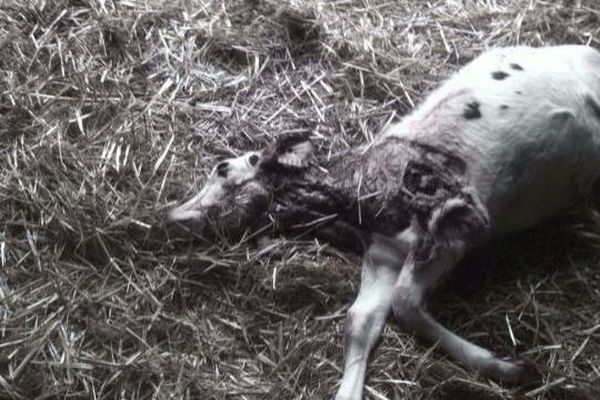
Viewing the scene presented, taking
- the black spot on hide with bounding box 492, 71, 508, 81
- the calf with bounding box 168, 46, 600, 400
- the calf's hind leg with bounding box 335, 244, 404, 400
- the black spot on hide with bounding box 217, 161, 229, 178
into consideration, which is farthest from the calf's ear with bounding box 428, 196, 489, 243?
the black spot on hide with bounding box 217, 161, 229, 178

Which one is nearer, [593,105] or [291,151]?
[593,105]

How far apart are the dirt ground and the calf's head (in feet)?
0.27

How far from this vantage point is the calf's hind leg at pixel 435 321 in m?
2.68

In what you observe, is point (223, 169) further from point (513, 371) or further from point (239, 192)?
point (513, 371)

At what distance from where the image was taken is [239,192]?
10.2ft

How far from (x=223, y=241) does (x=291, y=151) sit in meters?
0.47

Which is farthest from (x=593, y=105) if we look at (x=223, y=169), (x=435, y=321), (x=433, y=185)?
(x=223, y=169)

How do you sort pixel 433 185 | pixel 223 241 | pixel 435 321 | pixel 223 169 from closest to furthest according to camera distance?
pixel 435 321 → pixel 433 185 → pixel 223 241 → pixel 223 169

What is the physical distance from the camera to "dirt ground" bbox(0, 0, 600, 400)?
106 inches

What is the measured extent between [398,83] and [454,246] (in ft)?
3.41

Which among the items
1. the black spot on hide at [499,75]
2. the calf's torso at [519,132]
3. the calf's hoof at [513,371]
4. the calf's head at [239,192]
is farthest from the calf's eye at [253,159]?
the calf's hoof at [513,371]

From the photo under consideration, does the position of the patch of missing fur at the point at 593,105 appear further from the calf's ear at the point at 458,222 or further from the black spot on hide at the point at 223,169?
the black spot on hide at the point at 223,169

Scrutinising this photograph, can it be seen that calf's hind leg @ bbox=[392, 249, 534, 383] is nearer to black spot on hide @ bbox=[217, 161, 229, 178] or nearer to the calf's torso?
the calf's torso

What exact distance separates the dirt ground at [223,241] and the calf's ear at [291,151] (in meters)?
0.19
